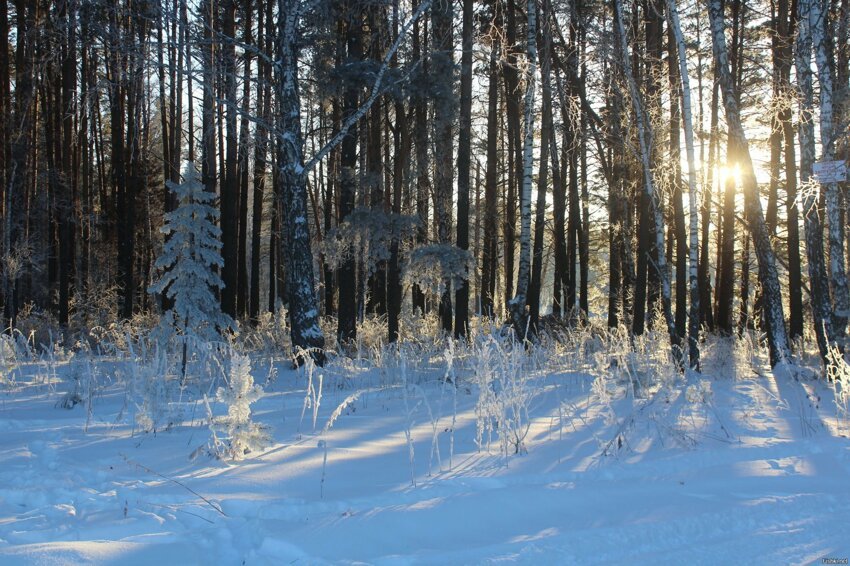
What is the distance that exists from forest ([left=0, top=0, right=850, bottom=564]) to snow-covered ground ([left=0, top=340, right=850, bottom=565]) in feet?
0.08

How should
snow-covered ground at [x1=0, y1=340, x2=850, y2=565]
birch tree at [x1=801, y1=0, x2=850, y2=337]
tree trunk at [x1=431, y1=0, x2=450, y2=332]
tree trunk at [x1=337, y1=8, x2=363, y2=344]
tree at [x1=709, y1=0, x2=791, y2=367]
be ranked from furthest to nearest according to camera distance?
tree trunk at [x1=431, y1=0, x2=450, y2=332]
tree trunk at [x1=337, y1=8, x2=363, y2=344]
tree at [x1=709, y1=0, x2=791, y2=367]
birch tree at [x1=801, y1=0, x2=850, y2=337]
snow-covered ground at [x1=0, y1=340, x2=850, y2=565]

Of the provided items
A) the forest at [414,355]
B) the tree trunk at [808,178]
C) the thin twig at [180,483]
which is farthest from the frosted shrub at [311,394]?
the tree trunk at [808,178]

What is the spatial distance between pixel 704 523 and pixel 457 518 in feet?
4.20

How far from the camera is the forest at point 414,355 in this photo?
3008 mm

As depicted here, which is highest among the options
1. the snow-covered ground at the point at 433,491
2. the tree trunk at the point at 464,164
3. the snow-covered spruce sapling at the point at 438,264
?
the tree trunk at the point at 464,164

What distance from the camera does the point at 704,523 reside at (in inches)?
117

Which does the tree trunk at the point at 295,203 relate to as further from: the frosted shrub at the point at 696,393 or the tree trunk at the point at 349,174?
the frosted shrub at the point at 696,393

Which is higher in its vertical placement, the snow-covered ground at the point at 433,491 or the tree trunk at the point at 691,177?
the tree trunk at the point at 691,177

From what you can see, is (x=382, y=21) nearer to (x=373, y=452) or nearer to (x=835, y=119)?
(x=835, y=119)

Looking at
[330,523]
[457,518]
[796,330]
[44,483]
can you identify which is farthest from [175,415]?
[796,330]

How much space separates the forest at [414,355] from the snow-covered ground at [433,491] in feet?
0.08

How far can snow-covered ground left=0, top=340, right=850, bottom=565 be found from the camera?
2.65 m

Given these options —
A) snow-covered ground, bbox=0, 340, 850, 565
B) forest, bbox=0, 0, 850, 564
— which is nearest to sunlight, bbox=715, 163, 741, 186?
forest, bbox=0, 0, 850, 564

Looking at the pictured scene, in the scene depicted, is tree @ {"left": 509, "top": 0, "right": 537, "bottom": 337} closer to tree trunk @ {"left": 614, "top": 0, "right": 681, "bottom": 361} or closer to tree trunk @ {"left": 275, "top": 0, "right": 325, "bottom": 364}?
tree trunk @ {"left": 614, "top": 0, "right": 681, "bottom": 361}
